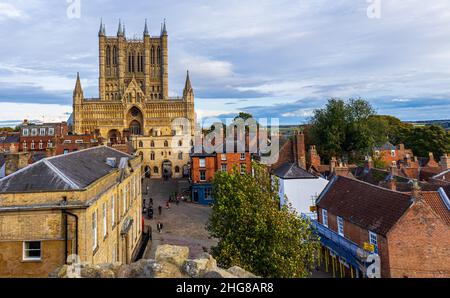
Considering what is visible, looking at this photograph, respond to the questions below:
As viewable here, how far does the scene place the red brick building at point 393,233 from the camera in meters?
17.9

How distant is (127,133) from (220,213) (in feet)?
289

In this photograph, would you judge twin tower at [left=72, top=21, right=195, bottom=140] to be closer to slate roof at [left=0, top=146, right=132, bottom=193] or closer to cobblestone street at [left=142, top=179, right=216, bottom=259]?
cobblestone street at [left=142, top=179, right=216, bottom=259]

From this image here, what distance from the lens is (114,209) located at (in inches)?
812

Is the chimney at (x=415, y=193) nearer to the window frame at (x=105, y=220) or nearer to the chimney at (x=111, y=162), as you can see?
the window frame at (x=105, y=220)

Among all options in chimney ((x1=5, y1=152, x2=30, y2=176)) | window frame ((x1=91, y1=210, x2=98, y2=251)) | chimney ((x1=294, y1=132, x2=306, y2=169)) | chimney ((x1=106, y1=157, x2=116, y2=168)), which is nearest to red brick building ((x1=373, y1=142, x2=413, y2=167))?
chimney ((x1=294, y1=132, x2=306, y2=169))

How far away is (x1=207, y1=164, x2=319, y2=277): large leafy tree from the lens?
606 inches

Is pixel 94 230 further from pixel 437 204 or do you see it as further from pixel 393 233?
pixel 437 204

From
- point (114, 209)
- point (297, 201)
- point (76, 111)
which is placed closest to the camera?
point (114, 209)

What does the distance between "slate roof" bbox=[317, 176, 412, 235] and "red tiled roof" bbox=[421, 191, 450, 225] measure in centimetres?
223

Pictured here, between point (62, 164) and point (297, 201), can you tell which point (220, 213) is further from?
point (297, 201)

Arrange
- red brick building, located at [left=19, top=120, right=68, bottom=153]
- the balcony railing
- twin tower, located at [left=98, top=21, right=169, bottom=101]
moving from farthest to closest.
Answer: twin tower, located at [left=98, top=21, right=169, bottom=101] → red brick building, located at [left=19, top=120, right=68, bottom=153] → the balcony railing

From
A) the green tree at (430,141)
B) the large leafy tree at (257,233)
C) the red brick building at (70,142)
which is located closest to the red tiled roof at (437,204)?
the large leafy tree at (257,233)

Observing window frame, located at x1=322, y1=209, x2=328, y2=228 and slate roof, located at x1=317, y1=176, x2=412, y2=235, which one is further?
window frame, located at x1=322, y1=209, x2=328, y2=228
